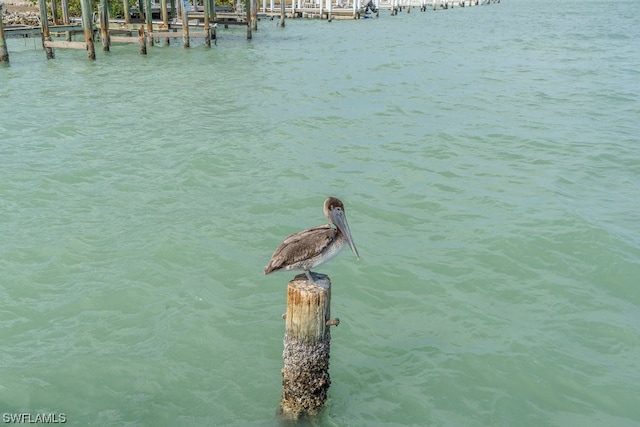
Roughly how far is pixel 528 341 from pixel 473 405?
4.10 feet

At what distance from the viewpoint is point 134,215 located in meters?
9.58

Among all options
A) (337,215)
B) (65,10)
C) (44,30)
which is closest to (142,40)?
(44,30)

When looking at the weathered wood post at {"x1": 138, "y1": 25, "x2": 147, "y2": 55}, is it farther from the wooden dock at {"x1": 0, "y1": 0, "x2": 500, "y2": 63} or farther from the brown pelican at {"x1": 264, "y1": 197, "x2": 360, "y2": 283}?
the brown pelican at {"x1": 264, "y1": 197, "x2": 360, "y2": 283}

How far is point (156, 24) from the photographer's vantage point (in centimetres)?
3356

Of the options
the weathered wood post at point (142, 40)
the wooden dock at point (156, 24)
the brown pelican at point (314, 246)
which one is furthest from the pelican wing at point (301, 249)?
the weathered wood post at point (142, 40)

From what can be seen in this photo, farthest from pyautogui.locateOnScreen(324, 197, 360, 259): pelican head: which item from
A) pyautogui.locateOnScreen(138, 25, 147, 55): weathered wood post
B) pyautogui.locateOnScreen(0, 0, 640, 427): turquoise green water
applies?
pyautogui.locateOnScreen(138, 25, 147, 55): weathered wood post

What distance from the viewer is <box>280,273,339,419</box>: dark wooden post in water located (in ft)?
15.2

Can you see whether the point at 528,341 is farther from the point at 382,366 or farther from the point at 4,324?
the point at 4,324

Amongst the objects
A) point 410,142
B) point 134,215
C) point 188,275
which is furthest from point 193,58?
point 188,275

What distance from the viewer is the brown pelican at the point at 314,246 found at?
4.72m

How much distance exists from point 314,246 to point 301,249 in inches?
4.2

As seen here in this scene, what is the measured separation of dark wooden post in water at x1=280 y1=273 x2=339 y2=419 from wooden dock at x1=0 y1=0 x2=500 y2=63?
74.9 ft

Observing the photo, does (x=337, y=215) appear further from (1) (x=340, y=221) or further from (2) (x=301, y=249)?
(2) (x=301, y=249)

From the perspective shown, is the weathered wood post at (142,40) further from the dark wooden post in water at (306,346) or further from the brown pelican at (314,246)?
the dark wooden post in water at (306,346)
